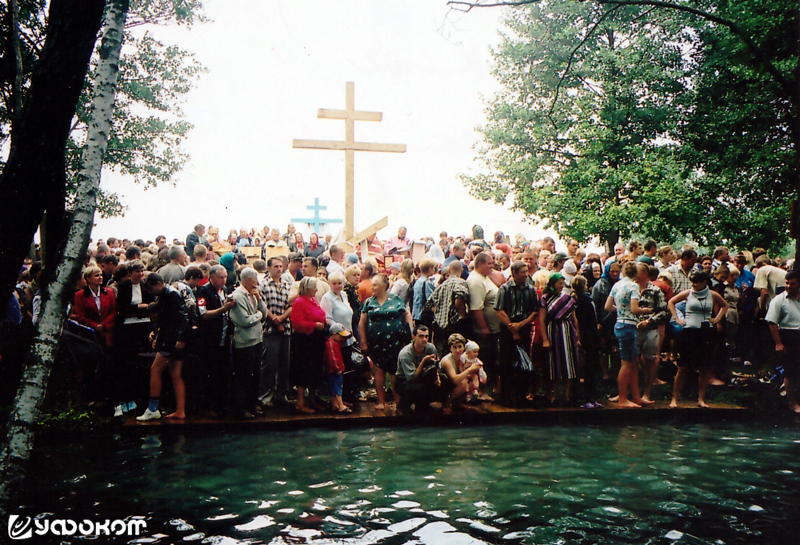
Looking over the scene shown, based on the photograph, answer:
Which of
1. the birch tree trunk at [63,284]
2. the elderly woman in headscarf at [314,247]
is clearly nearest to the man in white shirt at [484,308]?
the birch tree trunk at [63,284]

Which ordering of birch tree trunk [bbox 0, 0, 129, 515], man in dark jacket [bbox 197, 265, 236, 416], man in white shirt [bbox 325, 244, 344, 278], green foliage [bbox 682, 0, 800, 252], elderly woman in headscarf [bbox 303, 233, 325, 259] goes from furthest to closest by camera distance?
1. green foliage [bbox 682, 0, 800, 252]
2. elderly woman in headscarf [bbox 303, 233, 325, 259]
3. man in white shirt [bbox 325, 244, 344, 278]
4. man in dark jacket [bbox 197, 265, 236, 416]
5. birch tree trunk [bbox 0, 0, 129, 515]

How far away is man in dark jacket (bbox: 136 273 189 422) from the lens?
27.6 feet

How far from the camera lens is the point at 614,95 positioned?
898 inches

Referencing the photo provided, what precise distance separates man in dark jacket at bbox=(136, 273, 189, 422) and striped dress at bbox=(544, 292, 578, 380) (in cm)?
479

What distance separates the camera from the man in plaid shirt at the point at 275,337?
9.20m

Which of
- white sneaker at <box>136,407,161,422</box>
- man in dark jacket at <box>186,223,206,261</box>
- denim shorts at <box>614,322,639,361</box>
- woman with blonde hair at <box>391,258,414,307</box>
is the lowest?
white sneaker at <box>136,407,161,422</box>

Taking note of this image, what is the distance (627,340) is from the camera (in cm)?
945

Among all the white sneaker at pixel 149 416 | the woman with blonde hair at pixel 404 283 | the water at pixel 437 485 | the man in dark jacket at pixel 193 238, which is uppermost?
the man in dark jacket at pixel 193 238

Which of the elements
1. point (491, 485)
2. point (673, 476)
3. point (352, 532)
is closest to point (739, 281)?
point (673, 476)

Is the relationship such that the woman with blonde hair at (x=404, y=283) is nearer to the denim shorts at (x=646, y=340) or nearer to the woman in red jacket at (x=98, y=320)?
the denim shorts at (x=646, y=340)

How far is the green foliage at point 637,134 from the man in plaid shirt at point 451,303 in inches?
326

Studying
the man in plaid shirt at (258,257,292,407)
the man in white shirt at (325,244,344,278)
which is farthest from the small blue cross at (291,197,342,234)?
the man in plaid shirt at (258,257,292,407)

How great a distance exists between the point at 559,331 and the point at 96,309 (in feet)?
20.2

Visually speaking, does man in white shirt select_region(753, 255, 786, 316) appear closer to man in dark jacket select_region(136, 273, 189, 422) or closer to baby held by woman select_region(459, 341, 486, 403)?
baby held by woman select_region(459, 341, 486, 403)
